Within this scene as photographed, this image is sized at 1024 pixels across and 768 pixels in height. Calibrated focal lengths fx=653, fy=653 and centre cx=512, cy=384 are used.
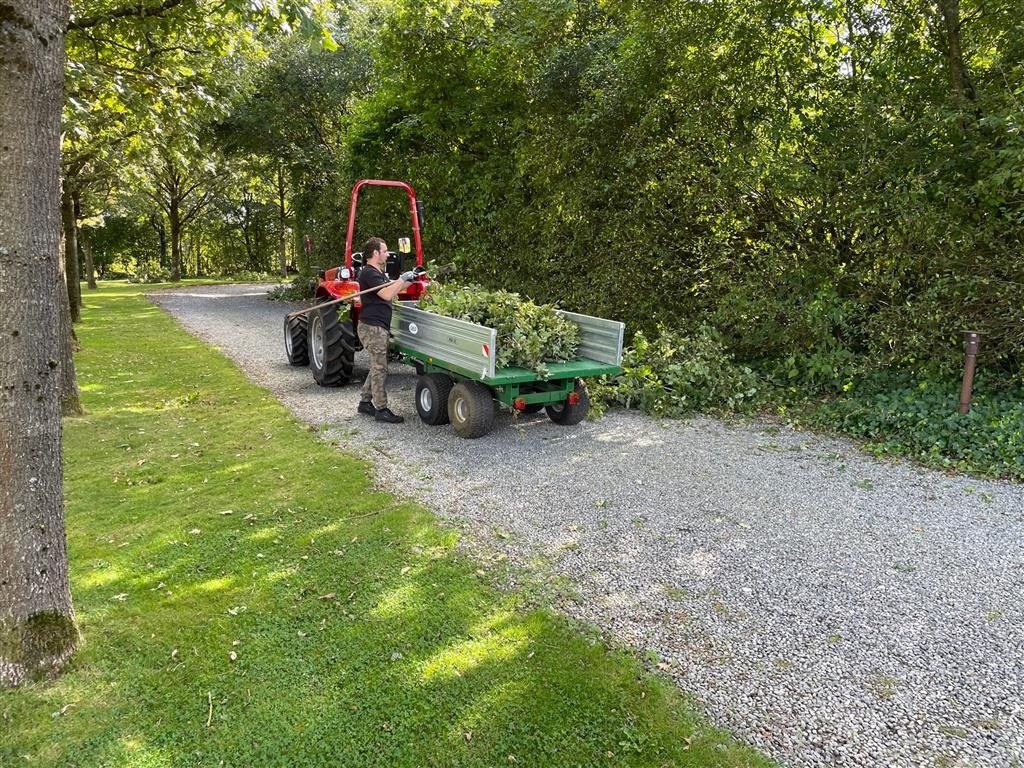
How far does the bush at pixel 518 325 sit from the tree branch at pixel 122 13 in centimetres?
414

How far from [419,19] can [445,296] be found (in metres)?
6.37

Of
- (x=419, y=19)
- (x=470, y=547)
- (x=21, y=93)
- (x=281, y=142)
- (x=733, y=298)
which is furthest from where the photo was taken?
(x=281, y=142)

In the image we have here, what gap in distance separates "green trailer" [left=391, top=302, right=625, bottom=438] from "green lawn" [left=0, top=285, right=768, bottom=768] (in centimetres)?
144

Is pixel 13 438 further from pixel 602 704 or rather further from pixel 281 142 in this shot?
pixel 281 142

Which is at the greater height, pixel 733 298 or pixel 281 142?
pixel 281 142

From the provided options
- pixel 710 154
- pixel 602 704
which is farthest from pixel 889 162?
pixel 602 704

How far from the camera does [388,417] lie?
6648 mm

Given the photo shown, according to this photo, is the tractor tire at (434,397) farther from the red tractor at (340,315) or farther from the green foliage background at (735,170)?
the green foliage background at (735,170)

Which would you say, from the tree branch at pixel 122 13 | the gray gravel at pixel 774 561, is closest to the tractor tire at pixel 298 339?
the gray gravel at pixel 774 561

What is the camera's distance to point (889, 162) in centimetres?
623

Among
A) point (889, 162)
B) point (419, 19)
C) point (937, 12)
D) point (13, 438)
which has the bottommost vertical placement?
point (13, 438)

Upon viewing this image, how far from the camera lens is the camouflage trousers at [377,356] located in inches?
259

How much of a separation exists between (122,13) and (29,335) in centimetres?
582

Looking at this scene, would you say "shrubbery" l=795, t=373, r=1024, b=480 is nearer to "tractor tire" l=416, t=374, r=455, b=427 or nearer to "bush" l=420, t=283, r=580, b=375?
"bush" l=420, t=283, r=580, b=375
